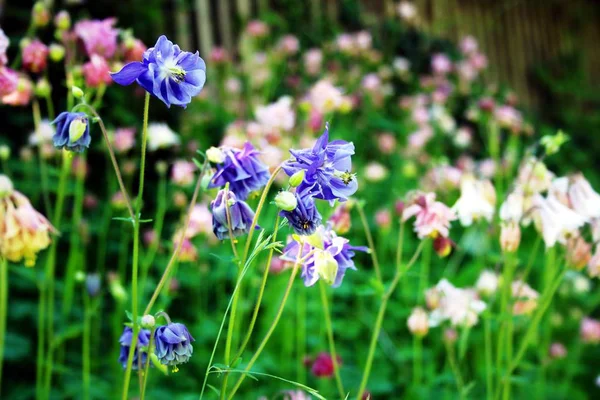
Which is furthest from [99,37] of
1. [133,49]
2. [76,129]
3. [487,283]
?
[487,283]

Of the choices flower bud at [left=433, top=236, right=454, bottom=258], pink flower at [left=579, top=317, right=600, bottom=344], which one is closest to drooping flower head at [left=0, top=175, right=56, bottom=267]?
flower bud at [left=433, top=236, right=454, bottom=258]

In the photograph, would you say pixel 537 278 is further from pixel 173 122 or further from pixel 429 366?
pixel 173 122

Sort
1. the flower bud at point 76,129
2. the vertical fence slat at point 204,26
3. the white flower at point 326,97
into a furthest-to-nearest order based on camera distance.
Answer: the vertical fence slat at point 204,26 < the white flower at point 326,97 < the flower bud at point 76,129

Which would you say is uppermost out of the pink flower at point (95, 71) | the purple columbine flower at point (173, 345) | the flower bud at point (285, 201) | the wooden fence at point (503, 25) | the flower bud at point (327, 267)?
the wooden fence at point (503, 25)

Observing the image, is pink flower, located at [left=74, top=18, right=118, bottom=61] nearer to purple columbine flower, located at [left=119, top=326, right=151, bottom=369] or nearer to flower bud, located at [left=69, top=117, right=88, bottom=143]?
flower bud, located at [left=69, top=117, right=88, bottom=143]

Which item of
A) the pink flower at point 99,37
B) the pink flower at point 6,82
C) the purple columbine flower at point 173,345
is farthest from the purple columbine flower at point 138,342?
the pink flower at point 99,37

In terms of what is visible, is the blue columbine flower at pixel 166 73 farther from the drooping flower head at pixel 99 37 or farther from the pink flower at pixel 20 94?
the drooping flower head at pixel 99 37

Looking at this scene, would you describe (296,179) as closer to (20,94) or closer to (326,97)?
(20,94)
